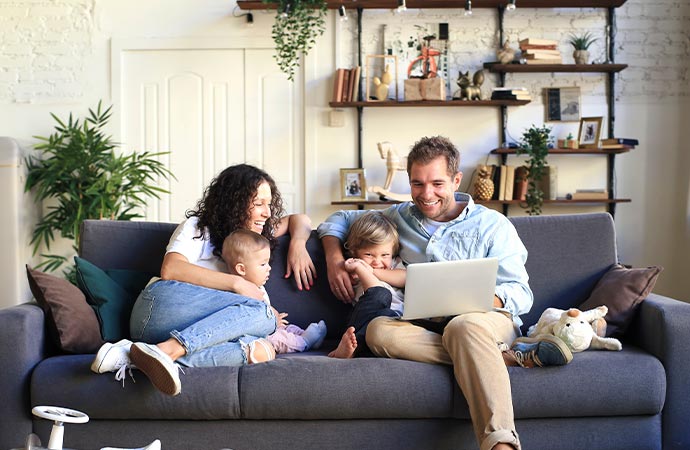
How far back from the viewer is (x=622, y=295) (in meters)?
2.93

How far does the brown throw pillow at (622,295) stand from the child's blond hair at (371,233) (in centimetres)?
75

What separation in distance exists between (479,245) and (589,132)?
321 centimetres

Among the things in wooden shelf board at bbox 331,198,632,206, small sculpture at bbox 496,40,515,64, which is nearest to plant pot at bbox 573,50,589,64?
small sculpture at bbox 496,40,515,64

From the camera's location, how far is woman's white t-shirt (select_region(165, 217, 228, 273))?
2971mm

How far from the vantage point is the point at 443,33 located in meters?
5.98

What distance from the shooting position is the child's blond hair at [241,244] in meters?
2.95

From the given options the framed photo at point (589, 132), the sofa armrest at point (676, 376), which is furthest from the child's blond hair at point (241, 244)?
the framed photo at point (589, 132)

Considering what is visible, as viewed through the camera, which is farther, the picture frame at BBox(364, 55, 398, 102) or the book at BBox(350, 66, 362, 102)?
the picture frame at BBox(364, 55, 398, 102)

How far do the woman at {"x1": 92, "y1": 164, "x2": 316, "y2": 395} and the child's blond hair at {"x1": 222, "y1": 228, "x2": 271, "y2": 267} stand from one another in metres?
0.07

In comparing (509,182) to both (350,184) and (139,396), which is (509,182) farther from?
(139,396)

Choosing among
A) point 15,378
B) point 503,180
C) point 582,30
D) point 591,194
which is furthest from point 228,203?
point 582,30

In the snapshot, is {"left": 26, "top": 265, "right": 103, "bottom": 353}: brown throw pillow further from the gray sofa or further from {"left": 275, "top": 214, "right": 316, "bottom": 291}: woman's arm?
{"left": 275, "top": 214, "right": 316, "bottom": 291}: woman's arm

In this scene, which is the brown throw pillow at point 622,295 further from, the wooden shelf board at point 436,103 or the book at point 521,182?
the wooden shelf board at point 436,103

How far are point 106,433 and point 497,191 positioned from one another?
384 centimetres
